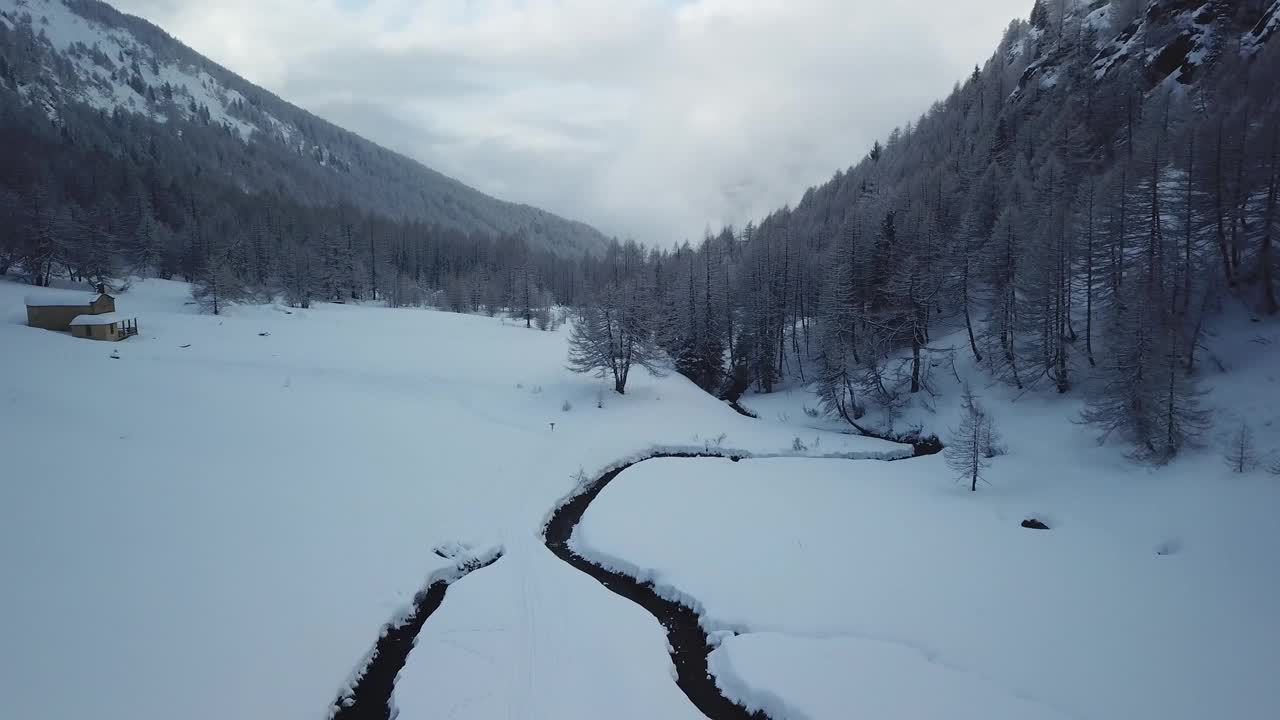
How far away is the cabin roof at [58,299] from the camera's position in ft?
136

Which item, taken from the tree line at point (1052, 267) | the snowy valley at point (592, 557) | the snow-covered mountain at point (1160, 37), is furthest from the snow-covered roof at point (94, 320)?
the snow-covered mountain at point (1160, 37)

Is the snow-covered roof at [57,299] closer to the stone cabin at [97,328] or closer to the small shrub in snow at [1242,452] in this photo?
the stone cabin at [97,328]

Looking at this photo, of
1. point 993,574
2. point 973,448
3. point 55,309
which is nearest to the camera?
point 993,574

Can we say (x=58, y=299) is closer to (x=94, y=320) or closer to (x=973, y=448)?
(x=94, y=320)

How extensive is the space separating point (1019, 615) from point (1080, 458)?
1558 centimetres

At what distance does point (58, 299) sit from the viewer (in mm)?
41812

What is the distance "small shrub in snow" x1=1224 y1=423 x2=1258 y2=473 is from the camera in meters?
18.4

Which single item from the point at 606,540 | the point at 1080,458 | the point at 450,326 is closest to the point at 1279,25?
the point at 1080,458

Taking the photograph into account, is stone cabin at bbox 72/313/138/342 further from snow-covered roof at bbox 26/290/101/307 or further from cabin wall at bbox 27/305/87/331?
snow-covered roof at bbox 26/290/101/307

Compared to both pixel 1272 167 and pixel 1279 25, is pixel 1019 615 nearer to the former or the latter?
pixel 1272 167

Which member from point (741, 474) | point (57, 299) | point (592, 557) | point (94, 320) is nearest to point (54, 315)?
point (57, 299)

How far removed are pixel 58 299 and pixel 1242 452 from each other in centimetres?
7288

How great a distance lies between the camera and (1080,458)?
24297mm

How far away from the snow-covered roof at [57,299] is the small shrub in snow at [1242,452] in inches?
2759
